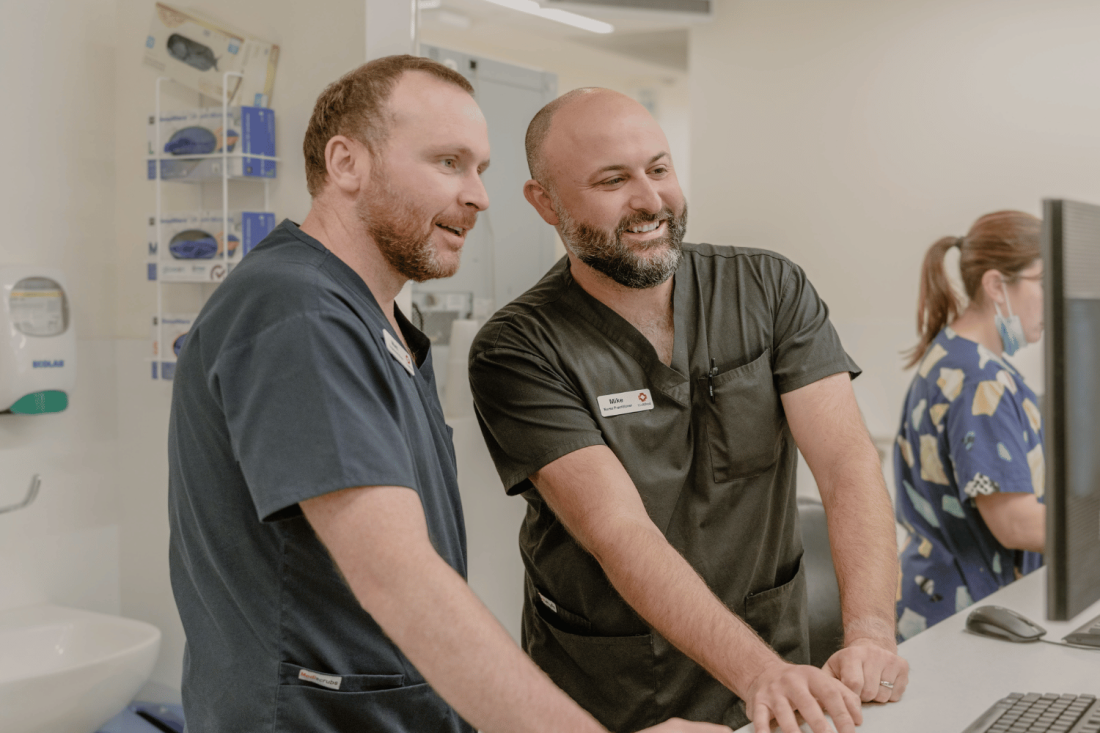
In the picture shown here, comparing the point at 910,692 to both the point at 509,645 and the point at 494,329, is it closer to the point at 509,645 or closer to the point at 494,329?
the point at 509,645

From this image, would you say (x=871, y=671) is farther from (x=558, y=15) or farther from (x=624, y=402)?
(x=558, y=15)

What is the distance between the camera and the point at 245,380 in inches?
35.8

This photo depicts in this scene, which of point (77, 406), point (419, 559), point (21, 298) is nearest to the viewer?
point (419, 559)

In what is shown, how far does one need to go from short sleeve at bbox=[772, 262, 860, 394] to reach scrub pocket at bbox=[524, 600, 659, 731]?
1.50ft

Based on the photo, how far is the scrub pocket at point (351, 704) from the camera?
3.28ft

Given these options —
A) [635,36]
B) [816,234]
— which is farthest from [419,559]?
[635,36]

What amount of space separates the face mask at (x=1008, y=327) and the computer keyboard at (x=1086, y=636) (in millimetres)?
844

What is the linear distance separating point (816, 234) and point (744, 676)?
322cm

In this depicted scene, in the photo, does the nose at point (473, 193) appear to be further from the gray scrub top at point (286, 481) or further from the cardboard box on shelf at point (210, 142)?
the cardboard box on shelf at point (210, 142)

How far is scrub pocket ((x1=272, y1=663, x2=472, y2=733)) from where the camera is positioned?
3.28 ft

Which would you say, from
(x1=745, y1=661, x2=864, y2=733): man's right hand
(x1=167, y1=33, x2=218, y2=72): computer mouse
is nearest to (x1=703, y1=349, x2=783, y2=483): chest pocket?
(x1=745, y1=661, x2=864, y2=733): man's right hand

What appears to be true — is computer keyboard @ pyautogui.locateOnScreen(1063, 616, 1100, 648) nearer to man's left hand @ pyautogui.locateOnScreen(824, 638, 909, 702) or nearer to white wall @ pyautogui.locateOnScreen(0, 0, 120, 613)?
man's left hand @ pyautogui.locateOnScreen(824, 638, 909, 702)

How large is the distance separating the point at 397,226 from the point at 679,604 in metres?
0.58

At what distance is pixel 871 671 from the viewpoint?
1.10 m
